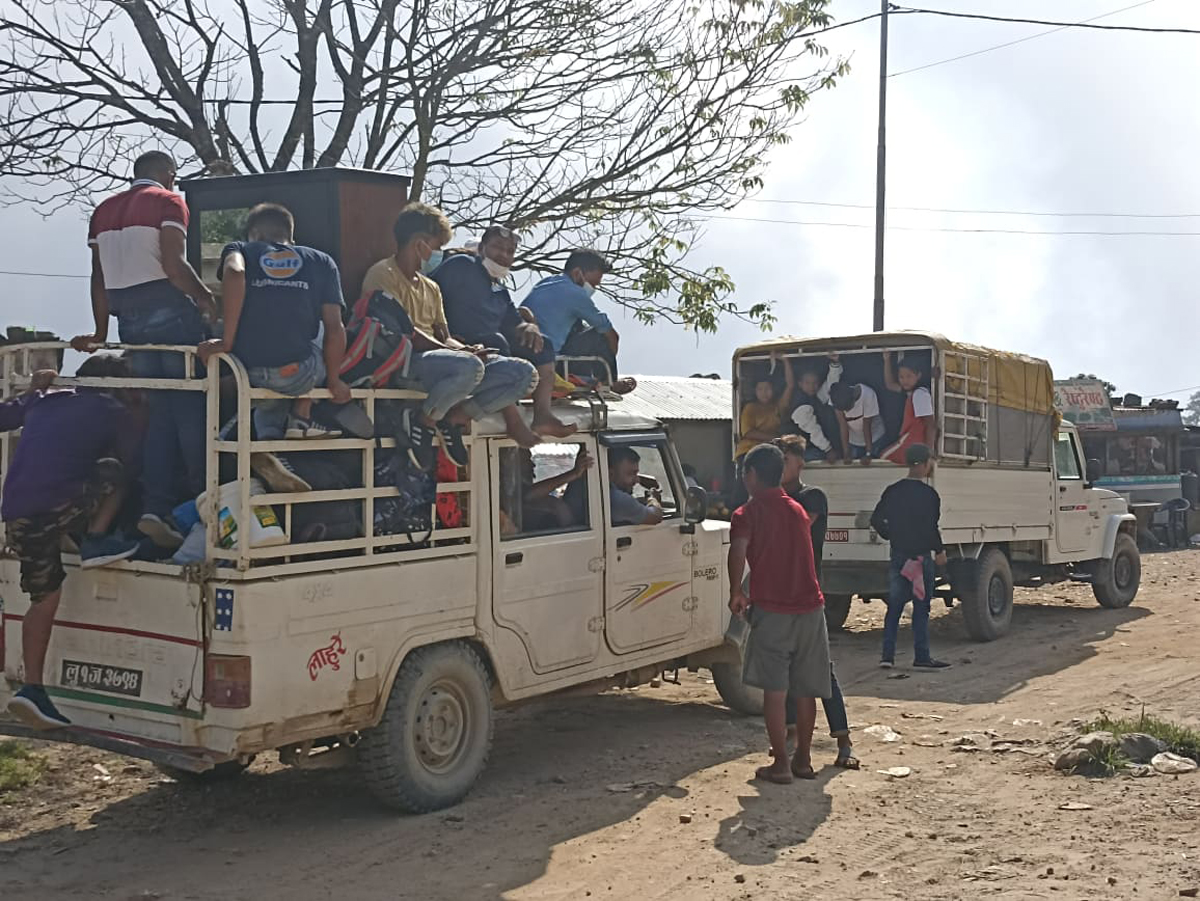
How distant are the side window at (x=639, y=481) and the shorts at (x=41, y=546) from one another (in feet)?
9.45

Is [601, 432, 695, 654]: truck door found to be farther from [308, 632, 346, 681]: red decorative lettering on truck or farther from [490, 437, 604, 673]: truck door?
[308, 632, 346, 681]: red decorative lettering on truck

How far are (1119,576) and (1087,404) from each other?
35.0 ft

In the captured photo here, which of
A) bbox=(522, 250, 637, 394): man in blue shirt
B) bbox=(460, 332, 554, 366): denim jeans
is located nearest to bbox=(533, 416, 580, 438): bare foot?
bbox=(460, 332, 554, 366): denim jeans

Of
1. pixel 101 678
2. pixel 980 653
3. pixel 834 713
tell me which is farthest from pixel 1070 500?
pixel 101 678

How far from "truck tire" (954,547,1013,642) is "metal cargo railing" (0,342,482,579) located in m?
6.94

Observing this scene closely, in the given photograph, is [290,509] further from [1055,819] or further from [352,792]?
[1055,819]

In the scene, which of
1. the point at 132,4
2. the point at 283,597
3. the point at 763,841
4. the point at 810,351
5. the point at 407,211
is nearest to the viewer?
the point at 283,597

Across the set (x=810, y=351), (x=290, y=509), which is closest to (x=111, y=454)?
(x=290, y=509)

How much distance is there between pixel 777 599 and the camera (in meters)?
6.83

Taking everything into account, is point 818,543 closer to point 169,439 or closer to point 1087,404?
point 169,439

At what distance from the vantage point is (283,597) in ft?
18.0

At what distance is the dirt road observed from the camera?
5.39m

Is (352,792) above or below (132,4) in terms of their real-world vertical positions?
below

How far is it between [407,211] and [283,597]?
215 centimetres
